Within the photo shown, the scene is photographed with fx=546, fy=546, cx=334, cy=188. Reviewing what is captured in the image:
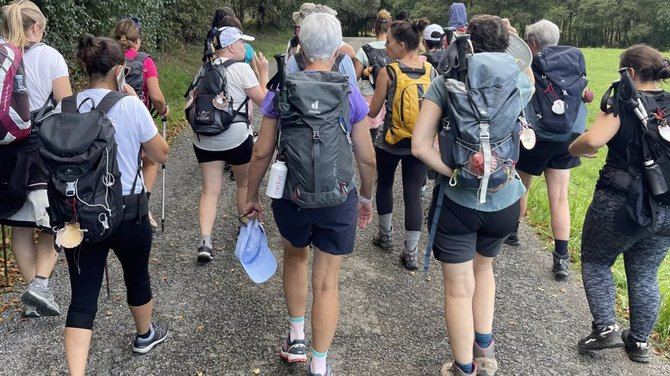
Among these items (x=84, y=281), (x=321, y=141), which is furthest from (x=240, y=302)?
(x=321, y=141)

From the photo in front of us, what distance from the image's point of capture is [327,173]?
116 inches

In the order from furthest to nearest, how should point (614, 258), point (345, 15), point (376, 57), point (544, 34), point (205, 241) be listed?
1. point (345, 15)
2. point (376, 57)
3. point (205, 241)
4. point (544, 34)
5. point (614, 258)

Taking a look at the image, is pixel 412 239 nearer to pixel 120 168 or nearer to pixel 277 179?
pixel 277 179

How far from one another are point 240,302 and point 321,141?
6.11ft

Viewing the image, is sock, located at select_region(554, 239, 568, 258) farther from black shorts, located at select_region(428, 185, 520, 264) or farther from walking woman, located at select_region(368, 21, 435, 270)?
black shorts, located at select_region(428, 185, 520, 264)

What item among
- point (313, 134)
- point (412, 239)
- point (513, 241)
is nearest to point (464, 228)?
point (313, 134)

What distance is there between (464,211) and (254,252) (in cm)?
129

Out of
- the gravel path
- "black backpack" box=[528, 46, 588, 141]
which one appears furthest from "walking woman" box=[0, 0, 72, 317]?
"black backpack" box=[528, 46, 588, 141]

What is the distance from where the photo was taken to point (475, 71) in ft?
9.62

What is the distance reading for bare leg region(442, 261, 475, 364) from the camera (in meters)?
3.19

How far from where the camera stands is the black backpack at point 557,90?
4508 mm

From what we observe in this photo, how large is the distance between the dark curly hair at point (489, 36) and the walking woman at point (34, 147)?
2.69 meters

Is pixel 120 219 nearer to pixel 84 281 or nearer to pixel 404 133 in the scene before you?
pixel 84 281

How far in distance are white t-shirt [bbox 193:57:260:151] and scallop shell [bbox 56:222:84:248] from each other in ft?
6.27
